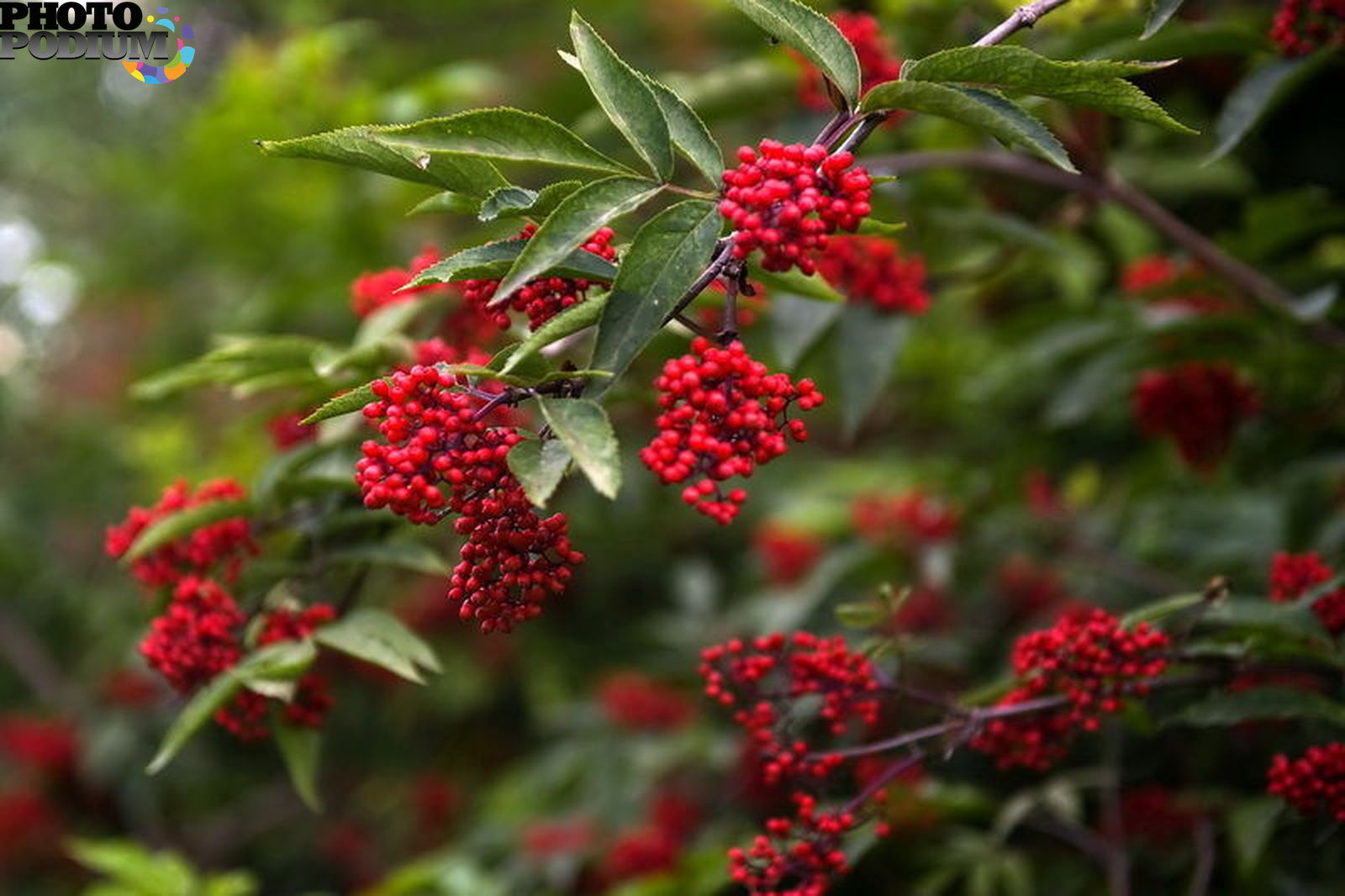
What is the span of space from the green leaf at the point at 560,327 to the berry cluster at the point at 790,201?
13cm

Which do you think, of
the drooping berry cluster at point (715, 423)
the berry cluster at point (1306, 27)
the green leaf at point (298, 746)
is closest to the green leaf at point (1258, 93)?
the berry cluster at point (1306, 27)

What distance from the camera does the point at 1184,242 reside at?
241cm

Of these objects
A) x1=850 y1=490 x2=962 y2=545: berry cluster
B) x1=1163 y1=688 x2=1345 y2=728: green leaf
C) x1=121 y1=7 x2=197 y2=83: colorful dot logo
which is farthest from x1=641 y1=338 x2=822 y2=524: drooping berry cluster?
x1=121 y1=7 x2=197 y2=83: colorful dot logo

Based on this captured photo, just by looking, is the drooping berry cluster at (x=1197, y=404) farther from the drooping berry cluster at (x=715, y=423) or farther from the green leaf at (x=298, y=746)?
the green leaf at (x=298, y=746)

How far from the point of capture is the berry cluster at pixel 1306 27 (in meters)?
1.96

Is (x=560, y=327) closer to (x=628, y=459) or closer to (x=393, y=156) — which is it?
(x=393, y=156)

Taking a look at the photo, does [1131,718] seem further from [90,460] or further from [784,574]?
[90,460]

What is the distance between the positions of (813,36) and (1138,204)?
1315 millimetres

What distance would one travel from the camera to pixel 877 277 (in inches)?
92.4

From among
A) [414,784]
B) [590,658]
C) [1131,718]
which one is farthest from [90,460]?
[1131,718]

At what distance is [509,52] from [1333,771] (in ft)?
14.7

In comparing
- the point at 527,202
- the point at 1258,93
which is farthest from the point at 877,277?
the point at 527,202

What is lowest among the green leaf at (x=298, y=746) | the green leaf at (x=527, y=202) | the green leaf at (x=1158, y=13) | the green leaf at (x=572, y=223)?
the green leaf at (x=298, y=746)

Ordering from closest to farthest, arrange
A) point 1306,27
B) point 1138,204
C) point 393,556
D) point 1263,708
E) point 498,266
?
point 498,266 → point 1263,708 → point 393,556 → point 1306,27 → point 1138,204
